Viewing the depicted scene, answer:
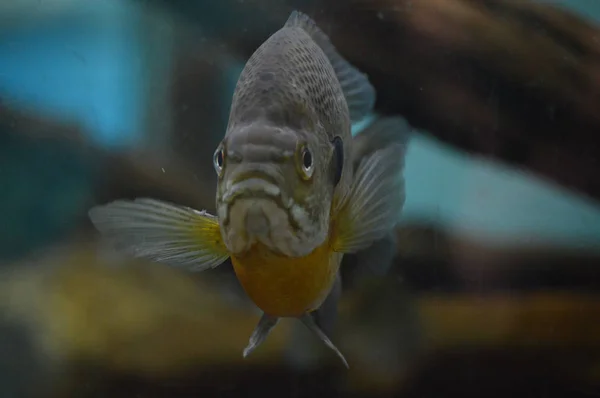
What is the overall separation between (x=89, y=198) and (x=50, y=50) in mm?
754

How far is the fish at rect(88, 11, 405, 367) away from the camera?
40.2 inches

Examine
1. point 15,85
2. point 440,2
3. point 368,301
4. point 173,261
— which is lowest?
point 368,301

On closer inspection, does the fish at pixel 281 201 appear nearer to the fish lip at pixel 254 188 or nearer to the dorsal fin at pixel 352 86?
the fish lip at pixel 254 188

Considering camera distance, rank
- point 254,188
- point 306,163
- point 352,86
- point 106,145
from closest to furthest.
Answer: point 254,188
point 306,163
point 352,86
point 106,145

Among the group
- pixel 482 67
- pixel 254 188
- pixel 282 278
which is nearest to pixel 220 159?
pixel 254 188

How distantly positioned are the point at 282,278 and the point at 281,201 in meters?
0.19

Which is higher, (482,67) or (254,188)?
(254,188)

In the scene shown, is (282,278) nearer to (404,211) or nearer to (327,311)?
(327,311)

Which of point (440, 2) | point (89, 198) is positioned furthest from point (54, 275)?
point (440, 2)

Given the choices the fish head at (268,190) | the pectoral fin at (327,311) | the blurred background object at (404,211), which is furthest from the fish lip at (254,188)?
the blurred background object at (404,211)

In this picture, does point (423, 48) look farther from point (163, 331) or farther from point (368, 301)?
point (163, 331)

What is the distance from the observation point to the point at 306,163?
1094 millimetres

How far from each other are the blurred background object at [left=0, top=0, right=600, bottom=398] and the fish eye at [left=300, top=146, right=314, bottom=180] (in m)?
1.38

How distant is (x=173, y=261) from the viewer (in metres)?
1.31
